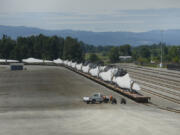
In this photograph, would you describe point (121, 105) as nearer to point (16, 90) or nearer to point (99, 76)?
point (16, 90)

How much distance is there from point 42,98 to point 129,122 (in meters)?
24.8

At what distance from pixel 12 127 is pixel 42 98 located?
23400 millimetres

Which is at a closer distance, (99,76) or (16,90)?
(16,90)

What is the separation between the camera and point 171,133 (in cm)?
3512

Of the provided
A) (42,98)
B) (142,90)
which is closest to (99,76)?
(142,90)

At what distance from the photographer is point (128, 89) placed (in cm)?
6581

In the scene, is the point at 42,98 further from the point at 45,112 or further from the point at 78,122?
the point at 78,122

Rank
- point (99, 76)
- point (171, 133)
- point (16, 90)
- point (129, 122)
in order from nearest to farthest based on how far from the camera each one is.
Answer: point (171, 133), point (129, 122), point (16, 90), point (99, 76)

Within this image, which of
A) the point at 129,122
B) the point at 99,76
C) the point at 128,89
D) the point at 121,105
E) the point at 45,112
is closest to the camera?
the point at 129,122

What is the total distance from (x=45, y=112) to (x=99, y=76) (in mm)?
47872

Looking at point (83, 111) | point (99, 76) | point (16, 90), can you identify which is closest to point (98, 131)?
point (83, 111)

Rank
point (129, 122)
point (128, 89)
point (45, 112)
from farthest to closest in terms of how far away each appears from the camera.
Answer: point (128, 89)
point (45, 112)
point (129, 122)

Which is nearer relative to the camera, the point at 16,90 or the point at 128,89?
the point at 128,89

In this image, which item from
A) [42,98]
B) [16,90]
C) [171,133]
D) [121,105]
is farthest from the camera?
[16,90]
